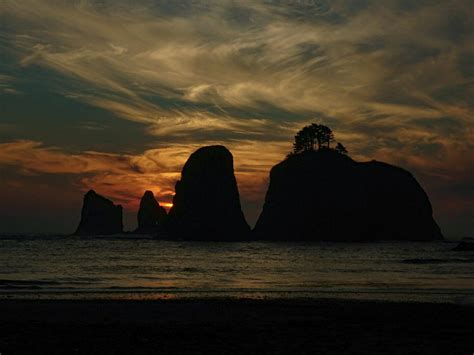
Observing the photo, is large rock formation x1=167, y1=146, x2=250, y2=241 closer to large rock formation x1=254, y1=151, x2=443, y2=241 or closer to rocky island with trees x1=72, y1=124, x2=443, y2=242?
rocky island with trees x1=72, y1=124, x2=443, y2=242

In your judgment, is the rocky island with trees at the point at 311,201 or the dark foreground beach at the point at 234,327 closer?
the dark foreground beach at the point at 234,327

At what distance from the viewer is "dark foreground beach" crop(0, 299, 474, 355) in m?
16.2

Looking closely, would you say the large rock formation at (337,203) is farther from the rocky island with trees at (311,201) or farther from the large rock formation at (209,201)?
the large rock formation at (209,201)

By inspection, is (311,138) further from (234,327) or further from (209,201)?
(234,327)

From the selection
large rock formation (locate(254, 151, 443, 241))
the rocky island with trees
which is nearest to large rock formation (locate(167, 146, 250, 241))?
the rocky island with trees

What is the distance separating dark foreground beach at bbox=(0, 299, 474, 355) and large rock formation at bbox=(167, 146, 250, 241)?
525 feet

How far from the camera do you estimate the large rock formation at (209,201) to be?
7451 inches

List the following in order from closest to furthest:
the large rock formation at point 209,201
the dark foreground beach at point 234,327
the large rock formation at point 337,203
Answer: the dark foreground beach at point 234,327
the large rock formation at point 337,203
the large rock formation at point 209,201

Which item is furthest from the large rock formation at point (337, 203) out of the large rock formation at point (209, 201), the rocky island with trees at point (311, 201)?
the large rock formation at point (209, 201)

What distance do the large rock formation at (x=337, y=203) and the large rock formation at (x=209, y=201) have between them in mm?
10321

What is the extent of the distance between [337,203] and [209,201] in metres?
43.4

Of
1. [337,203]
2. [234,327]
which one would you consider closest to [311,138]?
[337,203]

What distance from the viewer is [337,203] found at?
180m

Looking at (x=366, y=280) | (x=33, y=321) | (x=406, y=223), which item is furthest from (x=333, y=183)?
(x=33, y=321)
